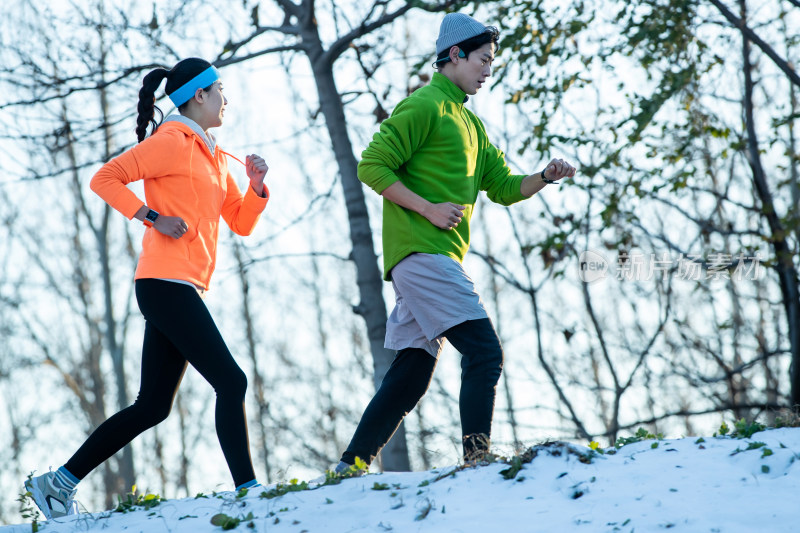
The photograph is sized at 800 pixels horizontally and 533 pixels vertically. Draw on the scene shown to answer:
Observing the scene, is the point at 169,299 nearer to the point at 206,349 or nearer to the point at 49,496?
the point at 206,349

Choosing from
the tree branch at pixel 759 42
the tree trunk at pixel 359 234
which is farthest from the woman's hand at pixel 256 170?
the tree branch at pixel 759 42

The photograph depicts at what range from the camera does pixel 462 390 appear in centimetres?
374

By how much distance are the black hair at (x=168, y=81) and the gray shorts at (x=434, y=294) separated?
4.24 ft

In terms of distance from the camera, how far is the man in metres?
3.74

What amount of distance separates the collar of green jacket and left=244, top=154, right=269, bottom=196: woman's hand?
844mm

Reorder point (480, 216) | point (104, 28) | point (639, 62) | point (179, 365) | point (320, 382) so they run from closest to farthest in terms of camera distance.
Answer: point (179, 365), point (104, 28), point (639, 62), point (480, 216), point (320, 382)

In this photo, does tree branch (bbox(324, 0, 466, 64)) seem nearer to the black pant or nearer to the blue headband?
the blue headband

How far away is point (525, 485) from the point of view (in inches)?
131

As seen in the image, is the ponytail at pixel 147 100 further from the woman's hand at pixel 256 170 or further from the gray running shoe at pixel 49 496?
the gray running shoe at pixel 49 496

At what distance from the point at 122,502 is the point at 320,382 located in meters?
18.5

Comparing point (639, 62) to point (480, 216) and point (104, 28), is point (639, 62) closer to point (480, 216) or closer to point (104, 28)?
point (104, 28)

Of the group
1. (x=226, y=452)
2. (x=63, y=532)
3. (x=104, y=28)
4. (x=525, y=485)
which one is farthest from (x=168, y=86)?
(x=104, y=28)

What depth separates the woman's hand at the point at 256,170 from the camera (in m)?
4.19

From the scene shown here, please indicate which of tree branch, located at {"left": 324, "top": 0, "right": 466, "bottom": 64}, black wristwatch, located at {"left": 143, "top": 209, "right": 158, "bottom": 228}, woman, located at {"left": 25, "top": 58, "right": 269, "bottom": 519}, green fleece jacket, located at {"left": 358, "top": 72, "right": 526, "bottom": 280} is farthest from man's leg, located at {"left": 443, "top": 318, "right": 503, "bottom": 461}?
tree branch, located at {"left": 324, "top": 0, "right": 466, "bottom": 64}
